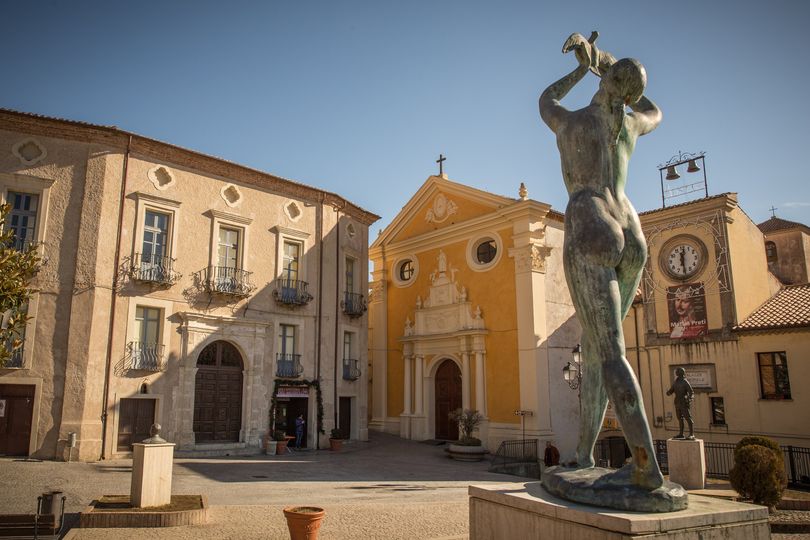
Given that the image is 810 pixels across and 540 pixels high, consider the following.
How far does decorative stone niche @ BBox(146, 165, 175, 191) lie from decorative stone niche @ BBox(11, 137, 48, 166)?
3258 mm

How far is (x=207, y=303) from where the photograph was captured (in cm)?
2175

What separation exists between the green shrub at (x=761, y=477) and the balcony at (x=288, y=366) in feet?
53.7

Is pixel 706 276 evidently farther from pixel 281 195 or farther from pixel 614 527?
pixel 614 527

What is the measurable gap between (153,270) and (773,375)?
2301cm

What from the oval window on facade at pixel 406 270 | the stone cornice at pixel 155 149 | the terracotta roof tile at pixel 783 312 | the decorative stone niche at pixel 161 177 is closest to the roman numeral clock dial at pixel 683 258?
the terracotta roof tile at pixel 783 312

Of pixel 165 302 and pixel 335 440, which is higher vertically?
pixel 165 302

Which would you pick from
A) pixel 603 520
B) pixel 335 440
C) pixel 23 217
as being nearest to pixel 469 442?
pixel 335 440

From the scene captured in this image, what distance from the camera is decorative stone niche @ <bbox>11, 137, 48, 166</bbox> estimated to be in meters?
18.9

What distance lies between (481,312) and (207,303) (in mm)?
11628

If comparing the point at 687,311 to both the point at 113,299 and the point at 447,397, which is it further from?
the point at 113,299

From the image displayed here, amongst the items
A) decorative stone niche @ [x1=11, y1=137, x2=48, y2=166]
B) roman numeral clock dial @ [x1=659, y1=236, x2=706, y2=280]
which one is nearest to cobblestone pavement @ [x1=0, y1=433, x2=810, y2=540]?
decorative stone niche @ [x1=11, y1=137, x2=48, y2=166]

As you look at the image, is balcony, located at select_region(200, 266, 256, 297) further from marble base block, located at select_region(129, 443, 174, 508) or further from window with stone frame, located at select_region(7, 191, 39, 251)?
marble base block, located at select_region(129, 443, 174, 508)

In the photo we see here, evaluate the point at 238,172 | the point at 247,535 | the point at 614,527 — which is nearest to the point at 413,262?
the point at 238,172

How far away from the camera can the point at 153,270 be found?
20.3 metres
